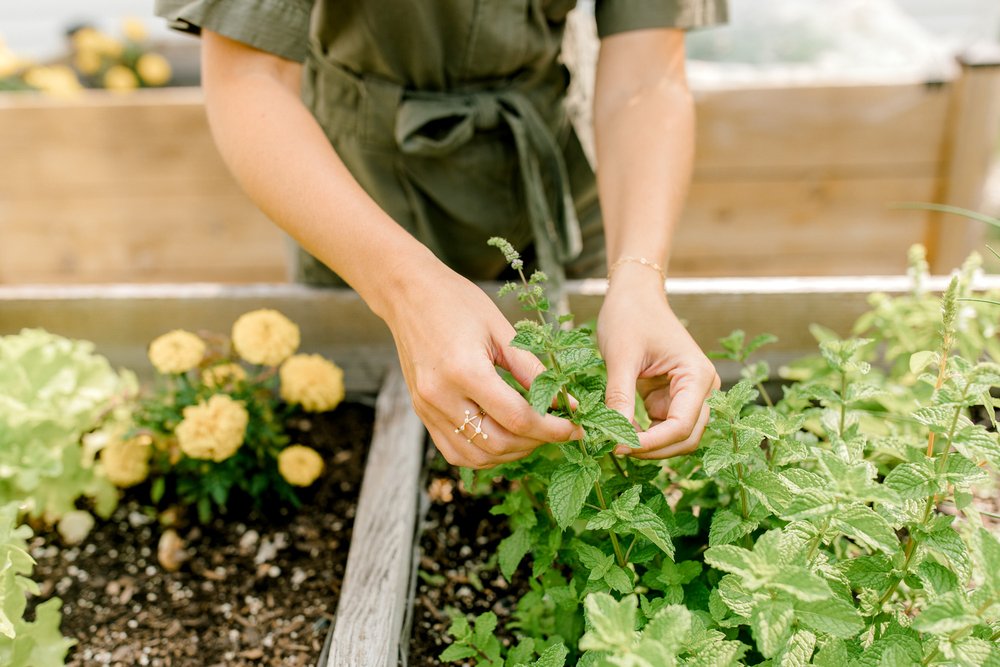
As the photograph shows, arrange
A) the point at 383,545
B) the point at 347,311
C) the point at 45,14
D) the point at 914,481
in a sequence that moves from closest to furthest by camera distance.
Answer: the point at 914,481, the point at 383,545, the point at 347,311, the point at 45,14

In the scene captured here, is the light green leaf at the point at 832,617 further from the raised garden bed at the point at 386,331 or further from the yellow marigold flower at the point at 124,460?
the yellow marigold flower at the point at 124,460

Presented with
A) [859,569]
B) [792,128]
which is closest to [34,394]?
[859,569]

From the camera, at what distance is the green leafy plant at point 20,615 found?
30.3 inches

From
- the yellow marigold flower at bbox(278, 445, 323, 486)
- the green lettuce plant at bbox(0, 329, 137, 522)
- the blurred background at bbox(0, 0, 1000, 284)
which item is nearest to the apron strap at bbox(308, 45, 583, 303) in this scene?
the yellow marigold flower at bbox(278, 445, 323, 486)

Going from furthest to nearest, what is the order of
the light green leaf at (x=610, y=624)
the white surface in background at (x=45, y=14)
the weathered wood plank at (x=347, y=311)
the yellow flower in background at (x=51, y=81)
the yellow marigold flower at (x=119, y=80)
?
the white surface in background at (x=45, y=14)
the yellow marigold flower at (x=119, y=80)
the yellow flower in background at (x=51, y=81)
the weathered wood plank at (x=347, y=311)
the light green leaf at (x=610, y=624)

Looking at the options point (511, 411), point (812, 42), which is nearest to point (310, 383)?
point (511, 411)

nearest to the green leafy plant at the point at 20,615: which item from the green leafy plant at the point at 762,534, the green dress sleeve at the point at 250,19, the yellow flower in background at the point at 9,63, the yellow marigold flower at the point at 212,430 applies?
the yellow marigold flower at the point at 212,430

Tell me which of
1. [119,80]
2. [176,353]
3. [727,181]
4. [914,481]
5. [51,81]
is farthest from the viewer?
[119,80]

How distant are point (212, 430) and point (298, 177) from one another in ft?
1.33

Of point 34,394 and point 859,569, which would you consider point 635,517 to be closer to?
point 859,569

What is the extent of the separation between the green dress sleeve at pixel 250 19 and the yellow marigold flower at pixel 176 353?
1.41 ft

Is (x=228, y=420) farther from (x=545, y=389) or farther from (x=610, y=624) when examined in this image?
(x=610, y=624)

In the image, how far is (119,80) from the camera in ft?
8.79

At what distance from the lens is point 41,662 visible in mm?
838
